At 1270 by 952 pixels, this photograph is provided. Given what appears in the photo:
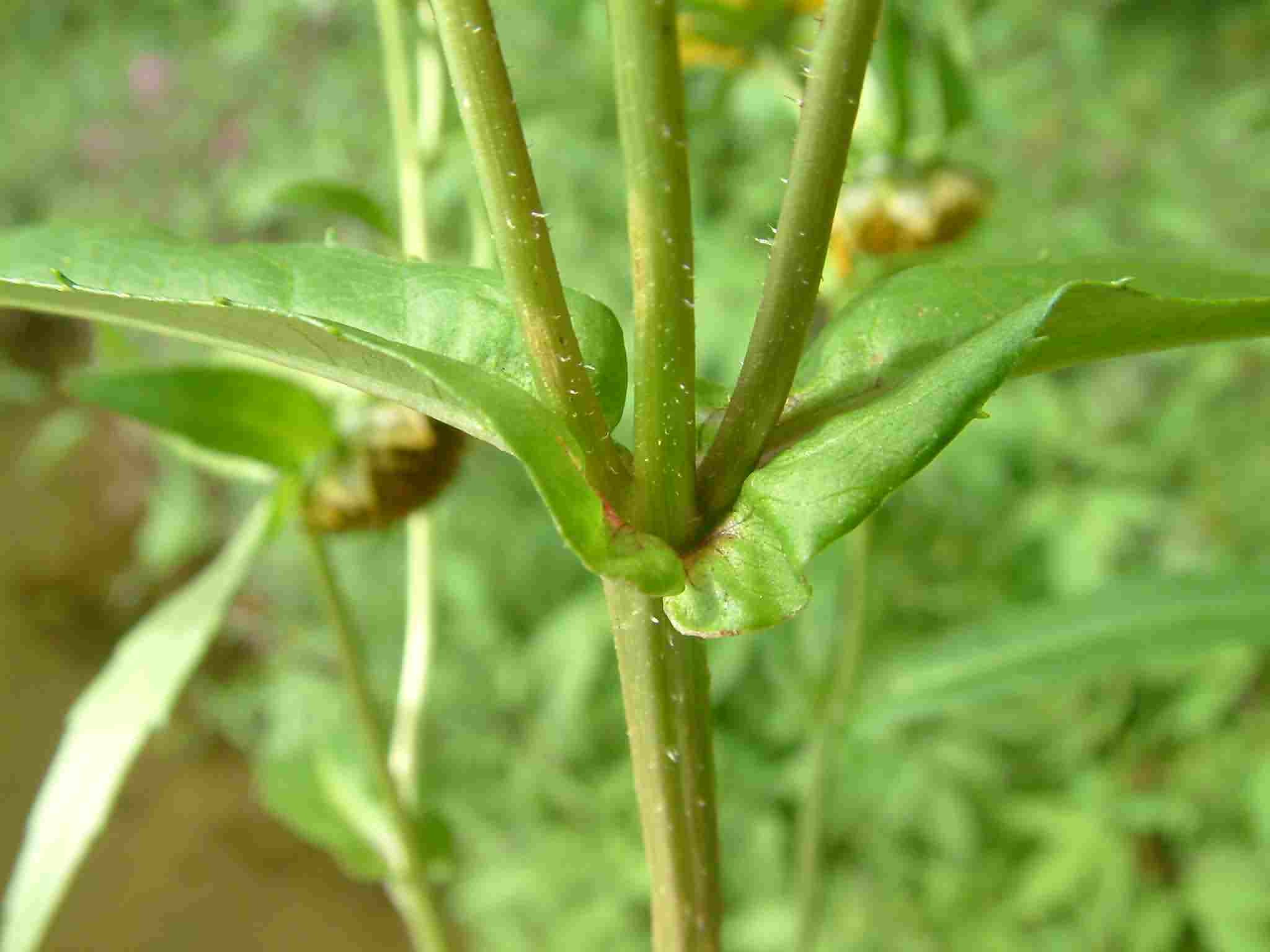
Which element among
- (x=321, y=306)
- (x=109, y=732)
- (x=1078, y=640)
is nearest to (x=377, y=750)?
(x=109, y=732)

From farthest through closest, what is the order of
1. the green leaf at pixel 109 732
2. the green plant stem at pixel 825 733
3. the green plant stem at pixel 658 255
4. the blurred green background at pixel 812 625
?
the blurred green background at pixel 812 625, the green plant stem at pixel 825 733, the green leaf at pixel 109 732, the green plant stem at pixel 658 255

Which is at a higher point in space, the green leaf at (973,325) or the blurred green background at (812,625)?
the blurred green background at (812,625)

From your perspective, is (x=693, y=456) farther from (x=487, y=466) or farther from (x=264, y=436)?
(x=487, y=466)

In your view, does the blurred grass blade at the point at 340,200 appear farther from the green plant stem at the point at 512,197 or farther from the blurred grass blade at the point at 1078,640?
the blurred grass blade at the point at 1078,640

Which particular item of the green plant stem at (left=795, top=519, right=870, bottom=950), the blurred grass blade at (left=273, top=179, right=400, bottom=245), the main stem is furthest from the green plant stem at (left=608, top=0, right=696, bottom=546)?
the green plant stem at (left=795, top=519, right=870, bottom=950)

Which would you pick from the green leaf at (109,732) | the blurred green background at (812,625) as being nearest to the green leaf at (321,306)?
the green leaf at (109,732)

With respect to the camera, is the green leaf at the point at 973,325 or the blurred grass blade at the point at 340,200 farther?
the blurred grass blade at the point at 340,200

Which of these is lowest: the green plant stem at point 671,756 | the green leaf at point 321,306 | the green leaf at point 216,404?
the green plant stem at point 671,756
